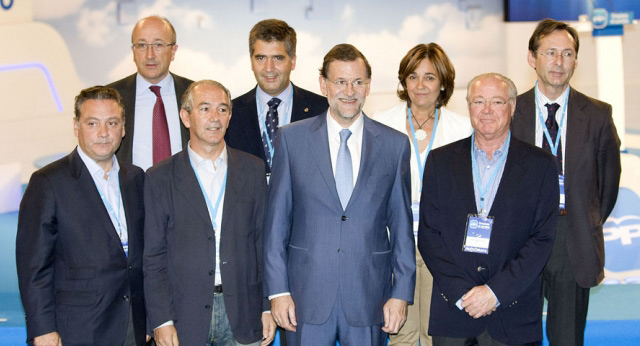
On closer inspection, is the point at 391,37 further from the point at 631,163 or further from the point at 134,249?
the point at 134,249

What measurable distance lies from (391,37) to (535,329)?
161 inches

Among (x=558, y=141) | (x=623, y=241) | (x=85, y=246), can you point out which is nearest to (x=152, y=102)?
(x=85, y=246)

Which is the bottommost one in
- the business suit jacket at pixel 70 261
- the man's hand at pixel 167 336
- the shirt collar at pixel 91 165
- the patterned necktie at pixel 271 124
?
the man's hand at pixel 167 336

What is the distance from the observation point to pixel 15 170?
21.6ft

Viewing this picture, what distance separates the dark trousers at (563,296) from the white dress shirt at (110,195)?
211 centimetres

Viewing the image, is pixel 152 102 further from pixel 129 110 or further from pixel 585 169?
pixel 585 169

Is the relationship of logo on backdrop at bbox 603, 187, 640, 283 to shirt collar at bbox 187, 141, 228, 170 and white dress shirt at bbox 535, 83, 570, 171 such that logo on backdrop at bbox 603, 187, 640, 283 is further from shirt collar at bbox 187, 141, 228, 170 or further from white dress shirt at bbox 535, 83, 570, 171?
shirt collar at bbox 187, 141, 228, 170

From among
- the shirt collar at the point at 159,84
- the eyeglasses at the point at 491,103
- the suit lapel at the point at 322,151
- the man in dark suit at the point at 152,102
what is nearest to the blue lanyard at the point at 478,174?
the eyeglasses at the point at 491,103

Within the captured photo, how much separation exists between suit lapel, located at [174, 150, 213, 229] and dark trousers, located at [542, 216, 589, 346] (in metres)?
1.75

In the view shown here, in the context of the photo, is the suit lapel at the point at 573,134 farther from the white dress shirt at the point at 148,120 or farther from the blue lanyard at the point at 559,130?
the white dress shirt at the point at 148,120

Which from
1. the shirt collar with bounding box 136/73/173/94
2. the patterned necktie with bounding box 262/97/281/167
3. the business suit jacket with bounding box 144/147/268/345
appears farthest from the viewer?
the shirt collar with bounding box 136/73/173/94

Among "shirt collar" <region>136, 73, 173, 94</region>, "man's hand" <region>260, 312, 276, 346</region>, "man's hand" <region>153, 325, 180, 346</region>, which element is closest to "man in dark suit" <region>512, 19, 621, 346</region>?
"man's hand" <region>260, 312, 276, 346</region>

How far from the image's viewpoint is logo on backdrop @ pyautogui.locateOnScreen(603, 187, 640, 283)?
630cm

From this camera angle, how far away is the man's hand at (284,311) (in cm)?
296
